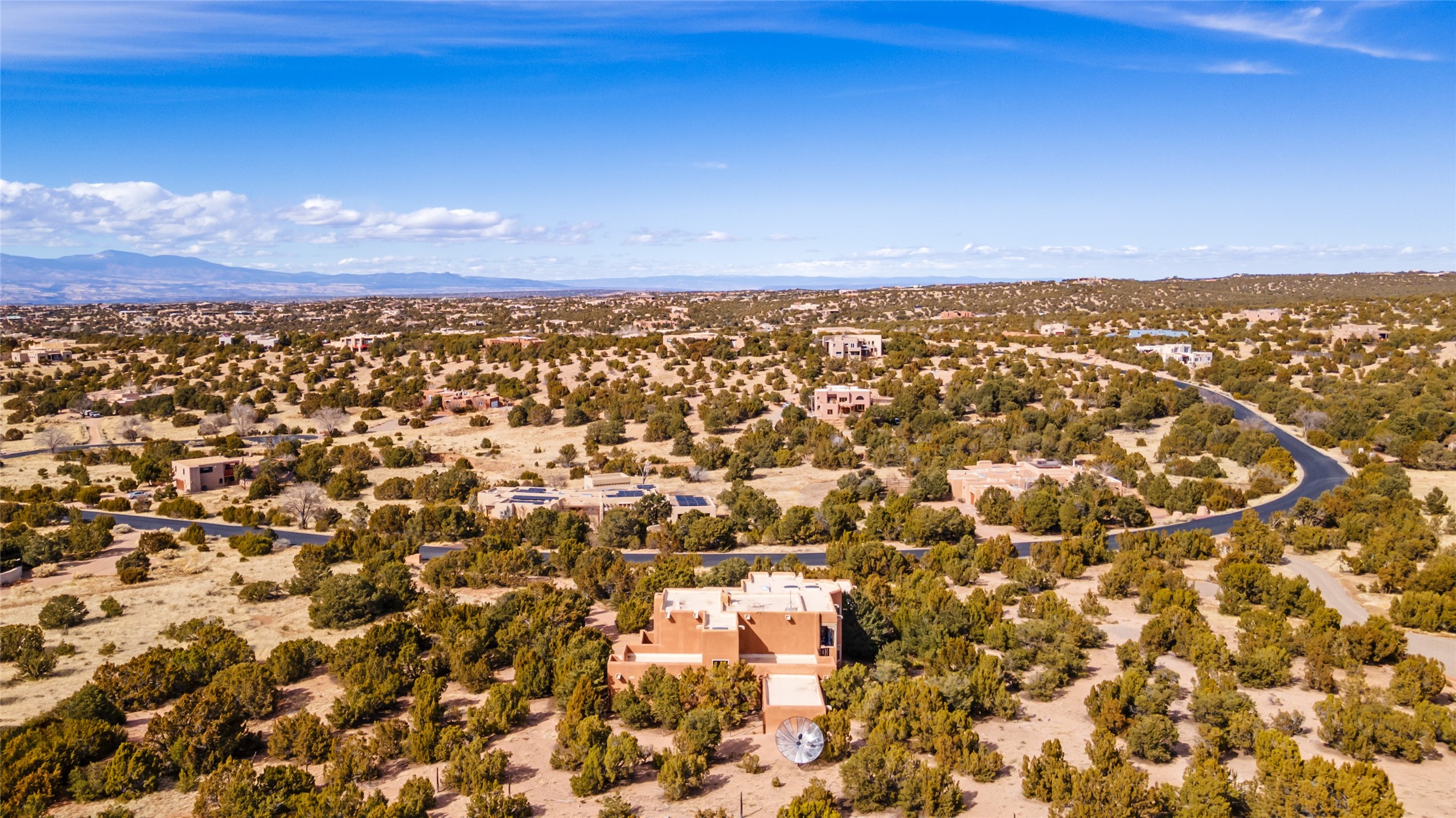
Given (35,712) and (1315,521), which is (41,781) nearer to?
(35,712)

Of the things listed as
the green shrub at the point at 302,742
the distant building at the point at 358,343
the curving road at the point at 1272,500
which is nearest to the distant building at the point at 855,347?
the curving road at the point at 1272,500

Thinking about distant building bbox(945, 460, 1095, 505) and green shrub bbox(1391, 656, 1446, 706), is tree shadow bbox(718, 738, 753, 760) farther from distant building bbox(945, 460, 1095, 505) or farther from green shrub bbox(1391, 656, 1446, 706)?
distant building bbox(945, 460, 1095, 505)

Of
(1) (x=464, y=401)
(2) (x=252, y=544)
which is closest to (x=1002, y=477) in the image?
(2) (x=252, y=544)

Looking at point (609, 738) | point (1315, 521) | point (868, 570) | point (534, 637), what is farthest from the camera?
point (1315, 521)

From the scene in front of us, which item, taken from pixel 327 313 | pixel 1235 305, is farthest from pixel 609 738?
pixel 327 313

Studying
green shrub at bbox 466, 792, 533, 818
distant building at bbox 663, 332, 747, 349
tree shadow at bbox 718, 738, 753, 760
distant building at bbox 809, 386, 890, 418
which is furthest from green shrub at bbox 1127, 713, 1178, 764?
distant building at bbox 663, 332, 747, 349

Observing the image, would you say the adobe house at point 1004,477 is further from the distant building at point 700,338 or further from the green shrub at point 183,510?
the distant building at point 700,338
